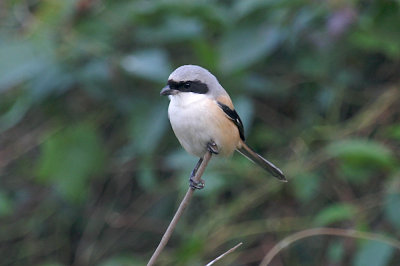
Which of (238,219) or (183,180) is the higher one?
(183,180)

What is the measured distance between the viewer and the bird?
2.36 metres

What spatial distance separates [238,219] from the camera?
11.8 ft

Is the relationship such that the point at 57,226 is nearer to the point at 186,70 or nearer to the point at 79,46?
the point at 79,46

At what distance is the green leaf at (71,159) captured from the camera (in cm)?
352

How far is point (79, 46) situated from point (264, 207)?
139 cm

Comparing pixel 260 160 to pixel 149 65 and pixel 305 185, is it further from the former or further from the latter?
Answer: pixel 149 65

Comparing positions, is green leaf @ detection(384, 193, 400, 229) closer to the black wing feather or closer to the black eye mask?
Result: the black wing feather

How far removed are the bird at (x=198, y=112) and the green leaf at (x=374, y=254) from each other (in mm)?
778

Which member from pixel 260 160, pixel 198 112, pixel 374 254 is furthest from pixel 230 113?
pixel 374 254

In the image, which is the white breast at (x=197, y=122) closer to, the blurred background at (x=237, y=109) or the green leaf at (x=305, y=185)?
the blurred background at (x=237, y=109)

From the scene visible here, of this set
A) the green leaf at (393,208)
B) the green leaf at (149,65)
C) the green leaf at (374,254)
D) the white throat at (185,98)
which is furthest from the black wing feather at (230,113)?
the green leaf at (393,208)

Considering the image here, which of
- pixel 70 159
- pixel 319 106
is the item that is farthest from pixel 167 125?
pixel 319 106

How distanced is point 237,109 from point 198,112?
0.76 m

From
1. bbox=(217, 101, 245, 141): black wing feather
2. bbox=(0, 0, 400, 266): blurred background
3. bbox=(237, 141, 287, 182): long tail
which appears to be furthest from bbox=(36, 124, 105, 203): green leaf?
bbox=(217, 101, 245, 141): black wing feather
